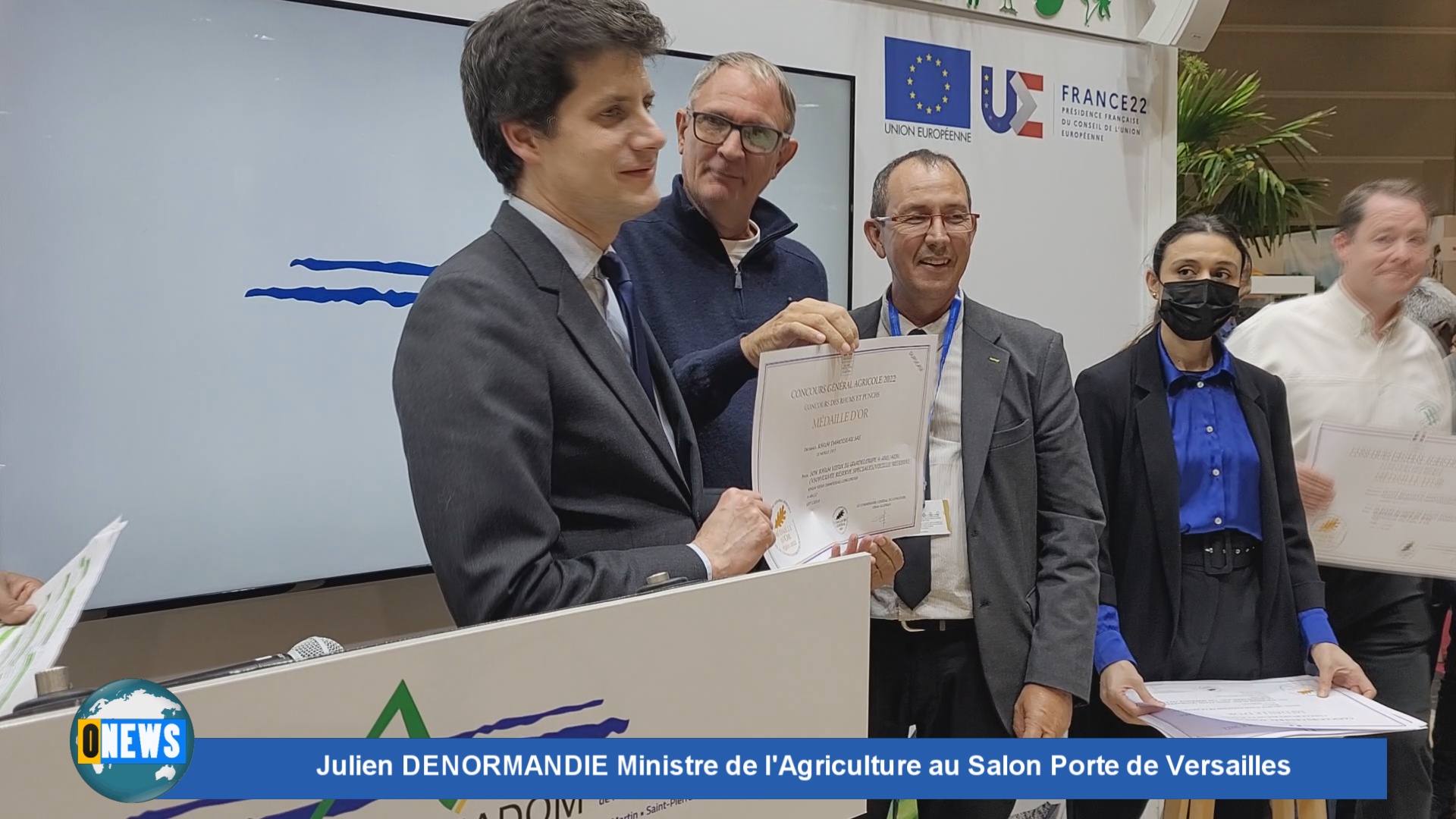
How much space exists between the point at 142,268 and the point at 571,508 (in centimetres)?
124

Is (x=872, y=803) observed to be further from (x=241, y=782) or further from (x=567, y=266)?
(x=241, y=782)

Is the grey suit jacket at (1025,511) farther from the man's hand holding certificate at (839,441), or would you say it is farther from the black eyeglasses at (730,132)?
the black eyeglasses at (730,132)

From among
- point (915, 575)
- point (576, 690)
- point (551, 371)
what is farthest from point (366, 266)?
point (576, 690)

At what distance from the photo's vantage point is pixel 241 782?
0.81 m

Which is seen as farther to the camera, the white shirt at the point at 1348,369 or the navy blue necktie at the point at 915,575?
the white shirt at the point at 1348,369

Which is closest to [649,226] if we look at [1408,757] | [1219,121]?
[1408,757]

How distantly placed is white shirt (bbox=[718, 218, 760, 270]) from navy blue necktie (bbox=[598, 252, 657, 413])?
1.92 feet

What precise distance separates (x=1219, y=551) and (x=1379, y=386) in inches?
32.9

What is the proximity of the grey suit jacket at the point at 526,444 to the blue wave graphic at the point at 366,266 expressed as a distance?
93 cm

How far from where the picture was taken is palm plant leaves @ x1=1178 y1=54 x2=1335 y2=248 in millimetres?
5996

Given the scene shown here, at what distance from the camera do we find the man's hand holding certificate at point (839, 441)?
1482mm

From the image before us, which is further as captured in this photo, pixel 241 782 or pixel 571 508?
pixel 571 508
